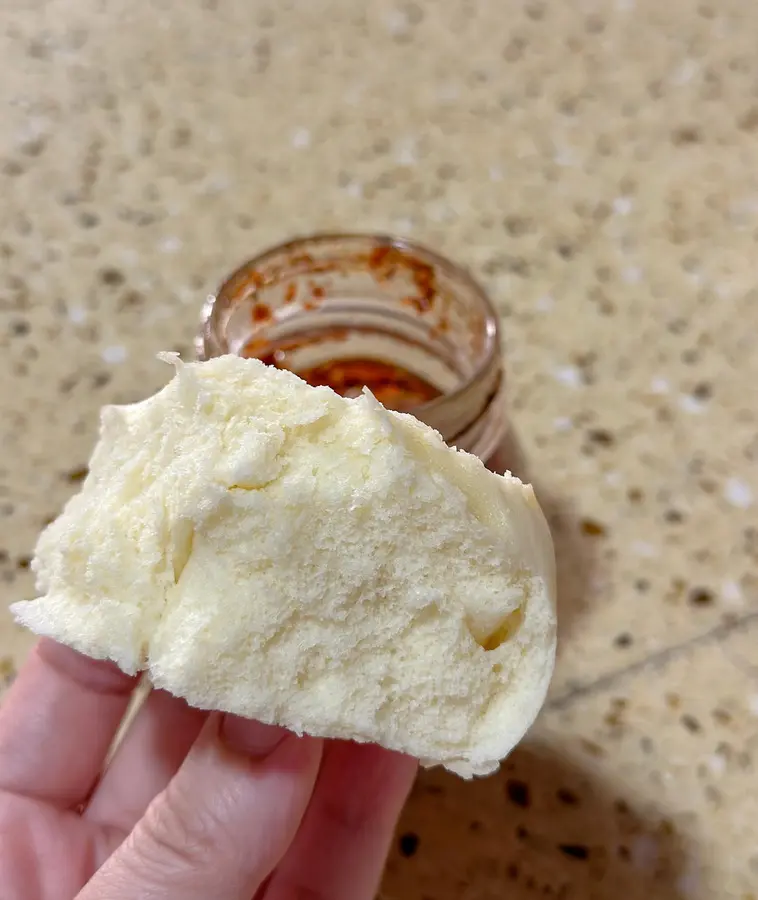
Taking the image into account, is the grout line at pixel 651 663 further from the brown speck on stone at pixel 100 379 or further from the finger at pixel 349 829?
the brown speck on stone at pixel 100 379

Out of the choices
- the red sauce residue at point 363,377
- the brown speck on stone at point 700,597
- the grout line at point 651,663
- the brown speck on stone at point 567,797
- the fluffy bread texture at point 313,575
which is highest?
the fluffy bread texture at point 313,575

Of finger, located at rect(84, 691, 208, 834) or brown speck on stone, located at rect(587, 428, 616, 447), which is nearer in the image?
finger, located at rect(84, 691, 208, 834)

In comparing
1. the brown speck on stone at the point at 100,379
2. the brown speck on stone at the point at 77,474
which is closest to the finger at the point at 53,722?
the brown speck on stone at the point at 77,474

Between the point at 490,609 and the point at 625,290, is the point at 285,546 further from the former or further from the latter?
the point at 625,290

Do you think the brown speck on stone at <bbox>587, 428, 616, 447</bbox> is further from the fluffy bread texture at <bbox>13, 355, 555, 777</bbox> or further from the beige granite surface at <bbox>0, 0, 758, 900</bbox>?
the fluffy bread texture at <bbox>13, 355, 555, 777</bbox>

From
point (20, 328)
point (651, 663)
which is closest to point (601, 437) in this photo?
point (651, 663)

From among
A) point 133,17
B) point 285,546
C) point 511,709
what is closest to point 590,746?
point 511,709

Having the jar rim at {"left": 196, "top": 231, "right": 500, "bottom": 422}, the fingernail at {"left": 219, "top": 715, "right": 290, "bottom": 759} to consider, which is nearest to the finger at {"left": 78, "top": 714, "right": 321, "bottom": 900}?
the fingernail at {"left": 219, "top": 715, "right": 290, "bottom": 759}
